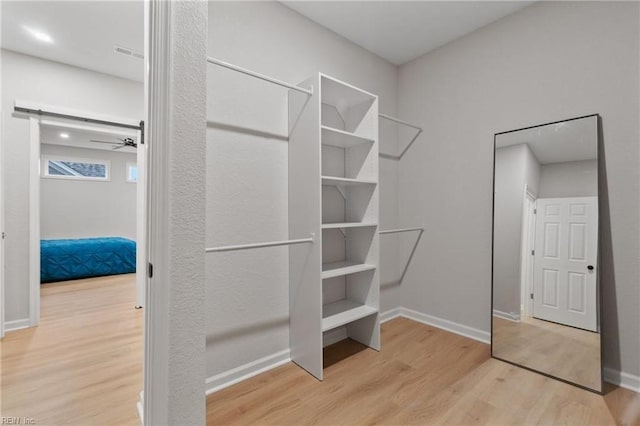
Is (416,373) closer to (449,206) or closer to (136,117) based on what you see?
(449,206)

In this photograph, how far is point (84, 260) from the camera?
446 cm

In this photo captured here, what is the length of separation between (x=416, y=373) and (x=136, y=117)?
12.0ft

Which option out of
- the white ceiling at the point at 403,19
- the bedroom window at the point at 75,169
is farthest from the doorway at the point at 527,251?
the bedroom window at the point at 75,169

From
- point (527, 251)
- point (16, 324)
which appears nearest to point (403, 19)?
point (527, 251)

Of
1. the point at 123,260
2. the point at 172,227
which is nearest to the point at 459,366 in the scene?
the point at 172,227

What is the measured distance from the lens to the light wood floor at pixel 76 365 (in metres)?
1.57

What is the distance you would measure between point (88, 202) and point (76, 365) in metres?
4.99

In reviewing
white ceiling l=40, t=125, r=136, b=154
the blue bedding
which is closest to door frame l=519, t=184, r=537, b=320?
the blue bedding

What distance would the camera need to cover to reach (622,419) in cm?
152

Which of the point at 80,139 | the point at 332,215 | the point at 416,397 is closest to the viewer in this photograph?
the point at 416,397

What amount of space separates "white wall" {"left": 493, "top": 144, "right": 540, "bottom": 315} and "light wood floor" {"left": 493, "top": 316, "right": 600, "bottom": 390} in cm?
14

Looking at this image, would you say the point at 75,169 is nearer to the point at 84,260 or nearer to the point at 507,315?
the point at 84,260

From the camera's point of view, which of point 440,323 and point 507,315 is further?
point 440,323

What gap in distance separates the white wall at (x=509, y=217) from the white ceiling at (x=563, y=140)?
6cm
